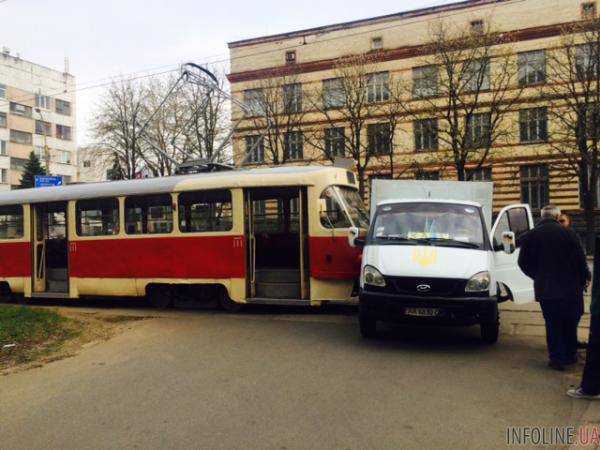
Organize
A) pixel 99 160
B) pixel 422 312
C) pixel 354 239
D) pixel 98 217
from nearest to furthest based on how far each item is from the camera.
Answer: pixel 422 312 → pixel 354 239 → pixel 98 217 → pixel 99 160

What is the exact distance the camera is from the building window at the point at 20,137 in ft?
193

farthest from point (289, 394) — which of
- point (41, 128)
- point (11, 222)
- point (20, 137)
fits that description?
point (41, 128)

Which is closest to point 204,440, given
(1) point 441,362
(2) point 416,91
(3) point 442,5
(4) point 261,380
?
(4) point 261,380

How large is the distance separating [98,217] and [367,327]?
7202mm

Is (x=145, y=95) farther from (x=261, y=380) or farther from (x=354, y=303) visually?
(x=261, y=380)

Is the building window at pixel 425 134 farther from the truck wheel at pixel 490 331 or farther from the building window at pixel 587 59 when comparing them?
the truck wheel at pixel 490 331

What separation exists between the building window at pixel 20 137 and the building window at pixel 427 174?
45.1 m

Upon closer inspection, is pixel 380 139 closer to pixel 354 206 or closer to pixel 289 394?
pixel 354 206

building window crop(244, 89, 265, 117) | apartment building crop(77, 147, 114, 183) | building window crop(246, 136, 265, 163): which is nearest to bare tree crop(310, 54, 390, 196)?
building window crop(244, 89, 265, 117)

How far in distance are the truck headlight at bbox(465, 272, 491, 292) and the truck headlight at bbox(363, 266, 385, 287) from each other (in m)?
1.10

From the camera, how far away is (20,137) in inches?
2351

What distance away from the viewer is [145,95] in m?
35.7

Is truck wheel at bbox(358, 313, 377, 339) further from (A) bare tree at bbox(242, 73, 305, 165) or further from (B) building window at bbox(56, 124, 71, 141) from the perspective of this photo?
(B) building window at bbox(56, 124, 71, 141)

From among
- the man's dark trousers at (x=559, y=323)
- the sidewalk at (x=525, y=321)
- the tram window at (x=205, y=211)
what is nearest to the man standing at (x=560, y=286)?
the man's dark trousers at (x=559, y=323)
